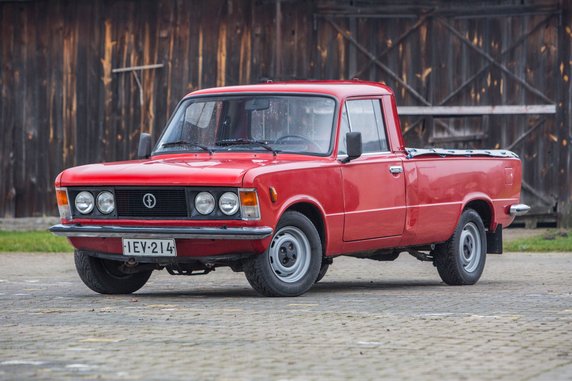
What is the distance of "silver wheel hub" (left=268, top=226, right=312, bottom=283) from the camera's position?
11992mm

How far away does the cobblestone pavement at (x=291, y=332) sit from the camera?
25.6 feet

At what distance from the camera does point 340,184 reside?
41.5ft

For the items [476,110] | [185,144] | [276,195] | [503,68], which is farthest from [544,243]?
[276,195]

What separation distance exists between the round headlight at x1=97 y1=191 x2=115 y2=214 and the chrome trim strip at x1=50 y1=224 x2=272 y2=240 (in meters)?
0.16

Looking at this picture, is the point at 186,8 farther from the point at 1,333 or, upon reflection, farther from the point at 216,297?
the point at 1,333

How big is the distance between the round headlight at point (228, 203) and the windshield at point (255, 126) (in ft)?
3.66

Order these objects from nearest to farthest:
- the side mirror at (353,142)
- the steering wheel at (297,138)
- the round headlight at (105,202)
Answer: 1. the round headlight at (105,202)
2. the side mirror at (353,142)
3. the steering wheel at (297,138)

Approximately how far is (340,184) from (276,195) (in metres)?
1.01

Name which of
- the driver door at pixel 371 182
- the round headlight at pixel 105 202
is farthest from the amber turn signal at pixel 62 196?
the driver door at pixel 371 182

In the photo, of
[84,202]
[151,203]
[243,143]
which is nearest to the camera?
[151,203]

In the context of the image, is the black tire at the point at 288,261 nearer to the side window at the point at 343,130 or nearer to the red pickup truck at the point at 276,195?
the red pickup truck at the point at 276,195

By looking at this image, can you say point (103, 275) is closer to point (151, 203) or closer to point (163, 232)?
point (151, 203)

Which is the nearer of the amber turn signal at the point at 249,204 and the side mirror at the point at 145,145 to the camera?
the amber turn signal at the point at 249,204

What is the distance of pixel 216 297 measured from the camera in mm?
12312
